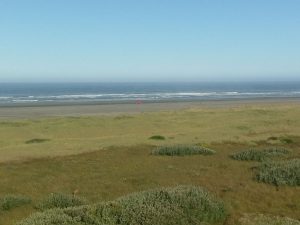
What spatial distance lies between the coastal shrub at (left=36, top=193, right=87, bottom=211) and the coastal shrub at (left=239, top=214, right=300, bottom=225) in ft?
13.3

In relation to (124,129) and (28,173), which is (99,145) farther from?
(124,129)

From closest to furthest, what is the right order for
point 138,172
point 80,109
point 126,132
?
point 138,172 → point 126,132 → point 80,109

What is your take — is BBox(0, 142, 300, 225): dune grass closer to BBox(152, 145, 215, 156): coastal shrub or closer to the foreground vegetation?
the foreground vegetation

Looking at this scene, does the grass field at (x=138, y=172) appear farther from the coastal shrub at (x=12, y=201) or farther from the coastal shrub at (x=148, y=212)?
the coastal shrub at (x=148, y=212)

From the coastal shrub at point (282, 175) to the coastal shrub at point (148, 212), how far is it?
3098 millimetres

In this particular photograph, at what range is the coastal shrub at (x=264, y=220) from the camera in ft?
33.1

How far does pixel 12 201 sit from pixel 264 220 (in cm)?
603

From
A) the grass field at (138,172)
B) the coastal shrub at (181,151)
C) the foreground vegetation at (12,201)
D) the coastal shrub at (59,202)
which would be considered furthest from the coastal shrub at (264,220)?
the coastal shrub at (181,151)

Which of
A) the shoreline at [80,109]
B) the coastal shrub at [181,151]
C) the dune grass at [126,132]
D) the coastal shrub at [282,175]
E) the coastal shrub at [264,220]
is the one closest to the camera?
the coastal shrub at [264,220]

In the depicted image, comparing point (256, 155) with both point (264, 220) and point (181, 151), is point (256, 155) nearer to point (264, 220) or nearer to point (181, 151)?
point (181, 151)

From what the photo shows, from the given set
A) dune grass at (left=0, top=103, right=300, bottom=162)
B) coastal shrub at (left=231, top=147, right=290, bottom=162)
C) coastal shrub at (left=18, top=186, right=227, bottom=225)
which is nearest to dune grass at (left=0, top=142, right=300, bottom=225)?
coastal shrub at (left=231, top=147, right=290, bottom=162)

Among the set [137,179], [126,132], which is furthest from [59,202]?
[126,132]

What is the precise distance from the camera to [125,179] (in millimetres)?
15359

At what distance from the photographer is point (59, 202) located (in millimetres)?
12219
